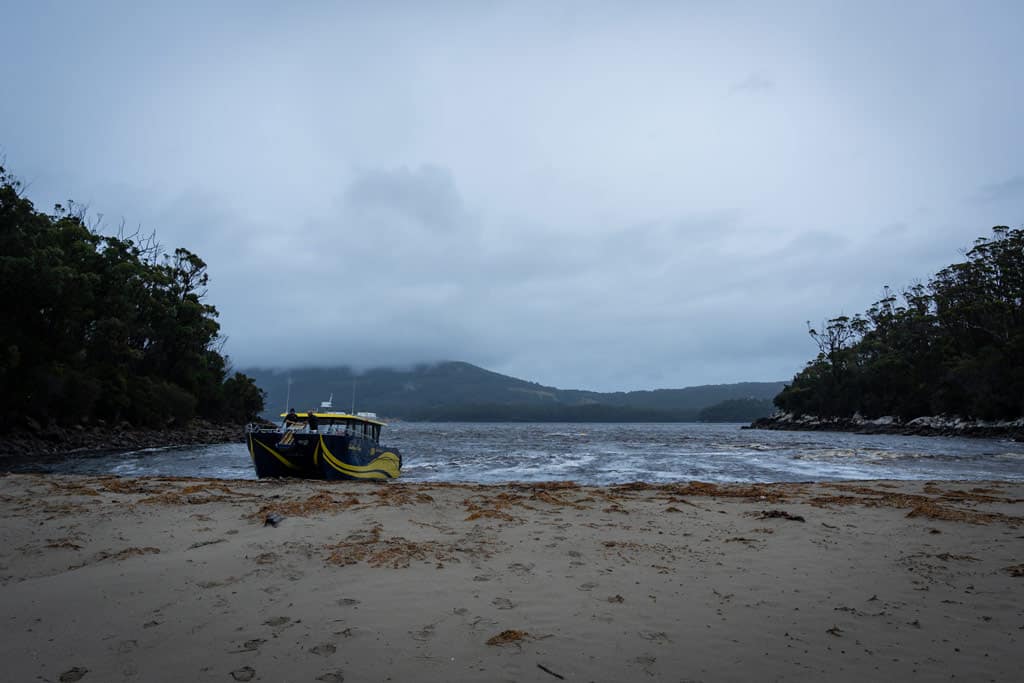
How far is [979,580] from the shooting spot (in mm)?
5688

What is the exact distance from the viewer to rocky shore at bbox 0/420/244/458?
28830mm

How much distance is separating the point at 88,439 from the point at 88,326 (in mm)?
11377

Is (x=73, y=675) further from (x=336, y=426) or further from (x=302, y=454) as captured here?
(x=336, y=426)

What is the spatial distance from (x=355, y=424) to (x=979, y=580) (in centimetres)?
1880

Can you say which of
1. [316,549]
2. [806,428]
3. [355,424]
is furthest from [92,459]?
[806,428]

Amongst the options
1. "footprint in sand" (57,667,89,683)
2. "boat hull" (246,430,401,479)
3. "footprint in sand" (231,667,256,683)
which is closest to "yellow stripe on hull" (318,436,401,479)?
"boat hull" (246,430,401,479)

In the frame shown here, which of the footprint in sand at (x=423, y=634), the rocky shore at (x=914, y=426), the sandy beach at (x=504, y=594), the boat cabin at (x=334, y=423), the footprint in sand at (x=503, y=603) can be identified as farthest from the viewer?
the rocky shore at (x=914, y=426)

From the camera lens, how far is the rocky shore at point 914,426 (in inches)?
1887

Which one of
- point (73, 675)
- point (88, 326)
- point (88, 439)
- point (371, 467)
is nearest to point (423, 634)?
point (73, 675)

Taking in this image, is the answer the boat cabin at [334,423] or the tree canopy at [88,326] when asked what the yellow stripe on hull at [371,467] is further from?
the tree canopy at [88,326]

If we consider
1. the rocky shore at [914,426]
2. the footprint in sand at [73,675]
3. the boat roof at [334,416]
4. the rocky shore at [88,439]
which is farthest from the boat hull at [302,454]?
the rocky shore at [914,426]

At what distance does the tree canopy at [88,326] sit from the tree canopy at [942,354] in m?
76.3

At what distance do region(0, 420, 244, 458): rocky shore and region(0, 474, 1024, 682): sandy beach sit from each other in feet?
86.4

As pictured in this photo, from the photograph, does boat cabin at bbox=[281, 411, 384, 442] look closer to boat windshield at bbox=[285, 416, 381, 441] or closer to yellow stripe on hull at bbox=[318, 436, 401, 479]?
boat windshield at bbox=[285, 416, 381, 441]
